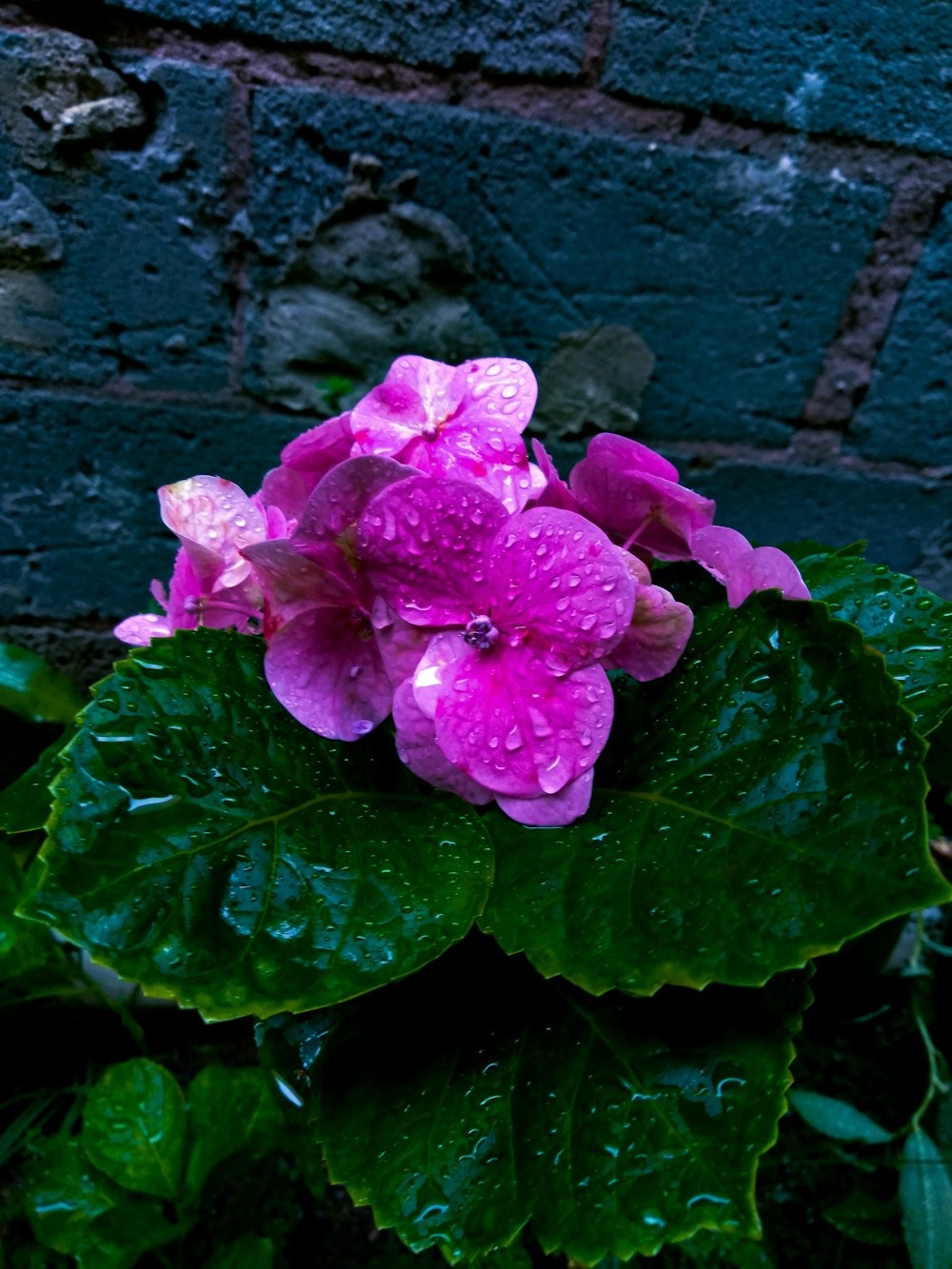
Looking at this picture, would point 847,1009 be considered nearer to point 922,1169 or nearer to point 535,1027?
point 922,1169

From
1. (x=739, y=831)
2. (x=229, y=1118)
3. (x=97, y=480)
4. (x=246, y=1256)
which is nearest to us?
(x=739, y=831)

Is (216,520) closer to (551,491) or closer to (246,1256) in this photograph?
(551,491)

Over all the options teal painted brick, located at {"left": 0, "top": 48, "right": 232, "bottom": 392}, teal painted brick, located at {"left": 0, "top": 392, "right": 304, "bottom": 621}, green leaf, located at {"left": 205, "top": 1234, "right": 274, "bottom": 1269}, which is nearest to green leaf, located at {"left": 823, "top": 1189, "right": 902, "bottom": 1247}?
green leaf, located at {"left": 205, "top": 1234, "right": 274, "bottom": 1269}

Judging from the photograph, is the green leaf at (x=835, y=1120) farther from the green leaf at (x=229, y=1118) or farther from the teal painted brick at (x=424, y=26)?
the teal painted brick at (x=424, y=26)

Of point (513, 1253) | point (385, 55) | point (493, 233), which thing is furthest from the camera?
point (493, 233)

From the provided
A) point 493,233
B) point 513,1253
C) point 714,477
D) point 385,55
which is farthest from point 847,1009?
point 385,55

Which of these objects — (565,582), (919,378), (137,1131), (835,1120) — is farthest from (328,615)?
(919,378)
